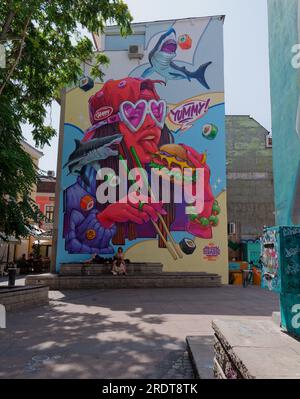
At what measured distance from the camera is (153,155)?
63.9 ft

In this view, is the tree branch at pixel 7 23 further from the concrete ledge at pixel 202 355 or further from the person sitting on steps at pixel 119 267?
the person sitting on steps at pixel 119 267

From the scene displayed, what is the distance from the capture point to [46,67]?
463 inches

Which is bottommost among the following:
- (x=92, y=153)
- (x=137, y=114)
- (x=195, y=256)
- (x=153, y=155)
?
(x=195, y=256)

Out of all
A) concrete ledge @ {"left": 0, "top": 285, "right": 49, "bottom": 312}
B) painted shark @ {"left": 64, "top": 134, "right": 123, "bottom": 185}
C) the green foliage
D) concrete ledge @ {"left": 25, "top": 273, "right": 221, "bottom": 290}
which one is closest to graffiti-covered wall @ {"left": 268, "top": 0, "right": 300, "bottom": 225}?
the green foliage

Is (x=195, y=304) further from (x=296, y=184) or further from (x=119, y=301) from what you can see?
(x=296, y=184)

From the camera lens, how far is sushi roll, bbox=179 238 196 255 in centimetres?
1875

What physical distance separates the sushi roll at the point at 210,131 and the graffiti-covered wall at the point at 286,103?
13.4 meters

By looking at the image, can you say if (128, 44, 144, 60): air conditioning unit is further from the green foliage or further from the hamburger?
the green foliage

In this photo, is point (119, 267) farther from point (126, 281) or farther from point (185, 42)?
point (185, 42)

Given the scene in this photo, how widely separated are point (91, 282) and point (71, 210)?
513 centimetres

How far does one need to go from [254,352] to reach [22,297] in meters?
8.31

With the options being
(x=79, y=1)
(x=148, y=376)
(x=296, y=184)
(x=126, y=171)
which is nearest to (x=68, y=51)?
(x=79, y=1)

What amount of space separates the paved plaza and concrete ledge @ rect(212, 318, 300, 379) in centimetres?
108

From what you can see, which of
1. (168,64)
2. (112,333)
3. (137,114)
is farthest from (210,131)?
(112,333)
